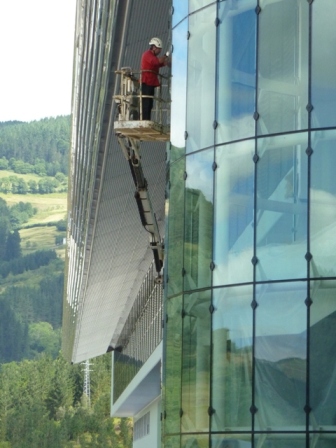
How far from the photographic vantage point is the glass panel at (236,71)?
19.6m

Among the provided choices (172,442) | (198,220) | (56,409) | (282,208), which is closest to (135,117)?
(198,220)

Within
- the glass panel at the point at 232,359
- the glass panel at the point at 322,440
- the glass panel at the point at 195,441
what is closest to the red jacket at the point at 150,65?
the glass panel at the point at 232,359

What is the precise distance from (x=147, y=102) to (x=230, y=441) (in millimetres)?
7884

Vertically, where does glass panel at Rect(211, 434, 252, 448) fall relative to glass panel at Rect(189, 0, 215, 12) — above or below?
Result: below

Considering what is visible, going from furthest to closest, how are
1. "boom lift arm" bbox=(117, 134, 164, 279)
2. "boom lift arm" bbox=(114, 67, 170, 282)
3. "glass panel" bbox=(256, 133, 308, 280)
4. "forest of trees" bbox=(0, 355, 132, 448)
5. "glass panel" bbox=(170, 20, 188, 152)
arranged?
"forest of trees" bbox=(0, 355, 132, 448)
"boom lift arm" bbox=(117, 134, 164, 279)
"boom lift arm" bbox=(114, 67, 170, 282)
"glass panel" bbox=(170, 20, 188, 152)
"glass panel" bbox=(256, 133, 308, 280)

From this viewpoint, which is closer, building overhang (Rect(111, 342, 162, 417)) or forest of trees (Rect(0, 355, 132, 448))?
building overhang (Rect(111, 342, 162, 417))

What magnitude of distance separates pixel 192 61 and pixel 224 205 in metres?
2.78

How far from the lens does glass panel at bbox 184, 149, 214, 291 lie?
66.0 feet

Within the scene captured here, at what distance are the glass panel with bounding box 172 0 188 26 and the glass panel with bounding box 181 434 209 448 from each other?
271 inches

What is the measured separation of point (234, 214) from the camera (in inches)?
768

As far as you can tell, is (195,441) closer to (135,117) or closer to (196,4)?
(196,4)

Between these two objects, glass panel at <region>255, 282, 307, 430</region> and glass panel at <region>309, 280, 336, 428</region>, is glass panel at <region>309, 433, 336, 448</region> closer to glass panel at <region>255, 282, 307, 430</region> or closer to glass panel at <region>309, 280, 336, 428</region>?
glass panel at <region>309, 280, 336, 428</region>

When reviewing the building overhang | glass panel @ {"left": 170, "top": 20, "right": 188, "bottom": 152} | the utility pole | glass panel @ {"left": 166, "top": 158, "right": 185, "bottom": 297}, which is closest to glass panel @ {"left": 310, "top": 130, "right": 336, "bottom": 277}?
glass panel @ {"left": 166, "top": 158, "right": 185, "bottom": 297}

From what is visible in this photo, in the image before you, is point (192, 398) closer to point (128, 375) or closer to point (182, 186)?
point (182, 186)
